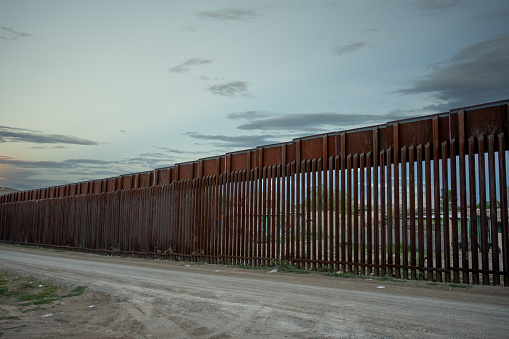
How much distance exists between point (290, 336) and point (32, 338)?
386 centimetres

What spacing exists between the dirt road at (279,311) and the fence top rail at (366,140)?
3766 millimetres

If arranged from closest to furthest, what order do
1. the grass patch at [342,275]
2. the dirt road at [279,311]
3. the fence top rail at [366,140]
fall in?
the dirt road at [279,311] < the fence top rail at [366,140] < the grass patch at [342,275]

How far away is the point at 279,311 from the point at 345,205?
630 cm

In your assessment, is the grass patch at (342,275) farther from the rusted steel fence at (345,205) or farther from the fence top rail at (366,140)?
the fence top rail at (366,140)

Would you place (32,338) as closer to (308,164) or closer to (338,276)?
(338,276)

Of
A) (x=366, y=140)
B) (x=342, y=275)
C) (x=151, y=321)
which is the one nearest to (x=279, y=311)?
(x=151, y=321)

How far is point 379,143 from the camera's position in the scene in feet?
41.6

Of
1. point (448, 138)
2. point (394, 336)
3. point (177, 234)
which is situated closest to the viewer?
point (394, 336)

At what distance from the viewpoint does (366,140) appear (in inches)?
512

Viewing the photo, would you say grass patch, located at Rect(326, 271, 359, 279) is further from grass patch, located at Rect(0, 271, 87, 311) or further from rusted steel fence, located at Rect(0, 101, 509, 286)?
grass patch, located at Rect(0, 271, 87, 311)

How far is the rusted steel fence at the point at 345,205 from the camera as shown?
10.3 m

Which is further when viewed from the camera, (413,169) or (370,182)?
(370,182)

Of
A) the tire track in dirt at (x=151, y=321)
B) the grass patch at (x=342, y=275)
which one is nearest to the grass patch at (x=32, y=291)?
the tire track in dirt at (x=151, y=321)

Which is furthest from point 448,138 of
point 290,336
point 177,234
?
point 177,234
